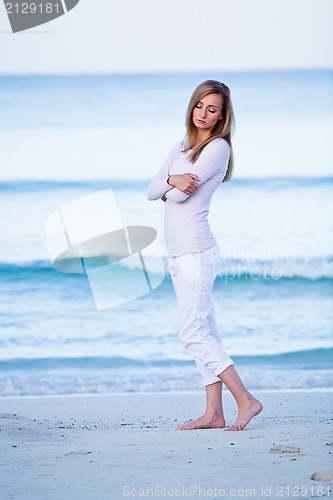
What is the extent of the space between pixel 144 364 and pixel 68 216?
4299mm

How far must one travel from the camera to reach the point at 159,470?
6.50ft

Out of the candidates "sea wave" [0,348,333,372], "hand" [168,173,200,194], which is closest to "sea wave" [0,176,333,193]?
"sea wave" [0,348,333,372]

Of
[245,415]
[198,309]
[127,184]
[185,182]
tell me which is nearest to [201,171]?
[185,182]

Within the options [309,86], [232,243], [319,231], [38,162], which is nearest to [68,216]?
[38,162]

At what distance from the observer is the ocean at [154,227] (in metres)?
4.61

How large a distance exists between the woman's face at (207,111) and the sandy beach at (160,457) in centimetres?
82

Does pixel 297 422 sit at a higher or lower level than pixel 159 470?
lower

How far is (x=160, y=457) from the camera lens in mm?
2107

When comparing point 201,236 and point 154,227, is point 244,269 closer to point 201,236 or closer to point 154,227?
point 154,227

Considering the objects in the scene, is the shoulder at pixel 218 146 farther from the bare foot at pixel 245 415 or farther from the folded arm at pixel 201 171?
the bare foot at pixel 245 415

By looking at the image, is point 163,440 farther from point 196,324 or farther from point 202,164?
point 202,164

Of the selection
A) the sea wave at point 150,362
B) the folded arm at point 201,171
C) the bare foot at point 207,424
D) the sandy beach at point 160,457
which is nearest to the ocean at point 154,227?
the sea wave at point 150,362

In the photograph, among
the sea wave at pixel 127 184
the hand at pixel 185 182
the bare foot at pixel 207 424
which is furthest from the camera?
the sea wave at pixel 127 184

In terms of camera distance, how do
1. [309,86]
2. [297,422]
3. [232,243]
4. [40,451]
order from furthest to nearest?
[309,86], [232,243], [297,422], [40,451]
